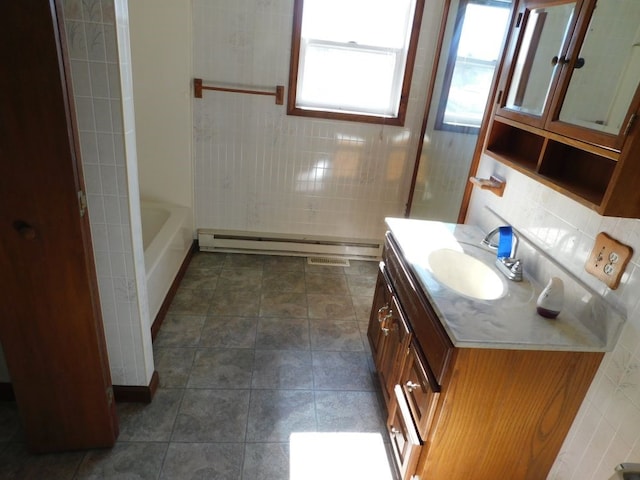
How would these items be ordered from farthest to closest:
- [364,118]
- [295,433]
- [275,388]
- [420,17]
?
[364,118], [420,17], [275,388], [295,433]

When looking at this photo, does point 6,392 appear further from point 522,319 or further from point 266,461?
point 522,319

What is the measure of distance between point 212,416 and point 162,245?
1.08m

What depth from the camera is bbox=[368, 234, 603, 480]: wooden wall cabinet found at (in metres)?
1.13

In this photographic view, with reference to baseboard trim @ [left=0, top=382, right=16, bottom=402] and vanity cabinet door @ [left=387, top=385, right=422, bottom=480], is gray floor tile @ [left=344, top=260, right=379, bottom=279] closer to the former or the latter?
vanity cabinet door @ [left=387, top=385, right=422, bottom=480]

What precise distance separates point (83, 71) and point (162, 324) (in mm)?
1478

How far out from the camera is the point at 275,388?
193 cm

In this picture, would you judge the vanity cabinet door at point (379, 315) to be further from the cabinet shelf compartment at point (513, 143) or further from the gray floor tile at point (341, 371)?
the cabinet shelf compartment at point (513, 143)

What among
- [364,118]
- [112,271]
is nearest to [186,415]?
[112,271]

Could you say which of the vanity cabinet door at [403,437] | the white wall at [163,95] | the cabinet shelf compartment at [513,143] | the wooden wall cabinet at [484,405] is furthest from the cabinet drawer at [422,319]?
the white wall at [163,95]

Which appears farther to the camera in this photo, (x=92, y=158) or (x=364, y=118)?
(x=364, y=118)

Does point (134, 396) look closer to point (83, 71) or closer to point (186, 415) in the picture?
point (186, 415)

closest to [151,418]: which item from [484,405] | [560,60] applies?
[484,405]

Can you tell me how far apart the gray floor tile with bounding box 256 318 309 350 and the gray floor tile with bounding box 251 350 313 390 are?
2.0 inches

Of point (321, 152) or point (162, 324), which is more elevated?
point (321, 152)
